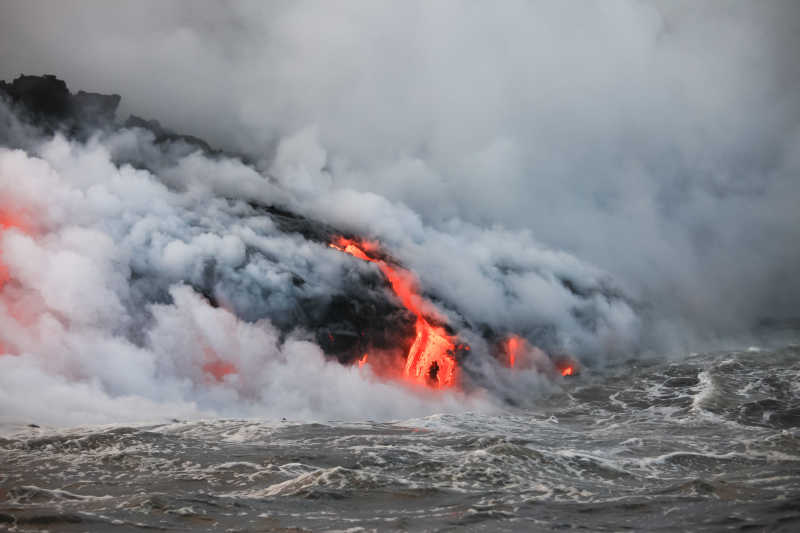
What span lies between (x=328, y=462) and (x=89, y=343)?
811 inches

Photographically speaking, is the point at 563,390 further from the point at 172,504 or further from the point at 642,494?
the point at 172,504

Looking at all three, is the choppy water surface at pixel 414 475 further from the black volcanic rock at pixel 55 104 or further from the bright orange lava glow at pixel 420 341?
the black volcanic rock at pixel 55 104

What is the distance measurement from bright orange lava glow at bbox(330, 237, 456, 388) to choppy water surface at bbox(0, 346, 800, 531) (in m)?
13.5

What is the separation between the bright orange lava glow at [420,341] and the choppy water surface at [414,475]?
13.5 m

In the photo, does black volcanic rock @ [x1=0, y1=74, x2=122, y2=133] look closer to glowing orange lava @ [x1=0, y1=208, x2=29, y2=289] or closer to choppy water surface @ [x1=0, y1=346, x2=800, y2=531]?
glowing orange lava @ [x1=0, y1=208, x2=29, y2=289]

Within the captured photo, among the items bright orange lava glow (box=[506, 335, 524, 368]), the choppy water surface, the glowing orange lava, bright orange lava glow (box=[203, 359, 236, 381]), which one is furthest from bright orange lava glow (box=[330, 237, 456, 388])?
the glowing orange lava

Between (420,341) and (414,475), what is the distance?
98.5ft

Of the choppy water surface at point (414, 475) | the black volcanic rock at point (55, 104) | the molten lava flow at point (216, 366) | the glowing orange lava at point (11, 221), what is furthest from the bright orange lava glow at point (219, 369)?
the black volcanic rock at point (55, 104)

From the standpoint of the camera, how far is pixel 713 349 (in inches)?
2749

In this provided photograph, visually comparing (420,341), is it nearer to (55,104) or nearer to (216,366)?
(216,366)

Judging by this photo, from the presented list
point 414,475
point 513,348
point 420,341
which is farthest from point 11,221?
point 513,348

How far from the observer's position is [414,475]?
2088 centimetres

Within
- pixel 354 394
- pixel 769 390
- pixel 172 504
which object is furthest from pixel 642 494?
pixel 769 390

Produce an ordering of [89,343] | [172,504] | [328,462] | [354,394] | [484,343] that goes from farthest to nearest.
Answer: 1. [484,343]
2. [354,394]
3. [89,343]
4. [328,462]
5. [172,504]
